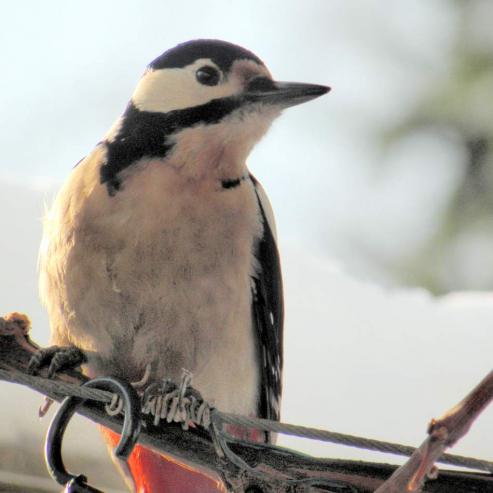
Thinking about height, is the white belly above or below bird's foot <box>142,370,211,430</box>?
above

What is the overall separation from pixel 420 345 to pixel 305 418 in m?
0.37

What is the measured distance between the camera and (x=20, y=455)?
10.1 feet

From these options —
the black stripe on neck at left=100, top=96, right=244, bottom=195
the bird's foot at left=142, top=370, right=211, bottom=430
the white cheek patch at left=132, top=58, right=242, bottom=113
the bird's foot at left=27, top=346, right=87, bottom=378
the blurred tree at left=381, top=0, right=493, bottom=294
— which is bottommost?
the bird's foot at left=142, top=370, right=211, bottom=430

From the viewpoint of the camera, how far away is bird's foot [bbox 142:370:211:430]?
5.12ft

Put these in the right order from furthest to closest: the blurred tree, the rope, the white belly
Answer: the blurred tree, the white belly, the rope

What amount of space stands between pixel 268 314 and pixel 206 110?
0.41 meters

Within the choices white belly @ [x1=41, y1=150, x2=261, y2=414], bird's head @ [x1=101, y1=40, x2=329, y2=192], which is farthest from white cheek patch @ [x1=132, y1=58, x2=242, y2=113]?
white belly @ [x1=41, y1=150, x2=261, y2=414]

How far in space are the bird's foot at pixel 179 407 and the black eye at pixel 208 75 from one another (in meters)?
0.61

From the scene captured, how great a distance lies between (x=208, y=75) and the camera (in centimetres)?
215

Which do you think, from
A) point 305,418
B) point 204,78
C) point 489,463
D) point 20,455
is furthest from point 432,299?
point 489,463

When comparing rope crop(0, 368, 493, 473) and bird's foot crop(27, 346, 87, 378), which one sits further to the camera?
bird's foot crop(27, 346, 87, 378)

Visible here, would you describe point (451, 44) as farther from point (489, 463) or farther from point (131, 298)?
point (489, 463)

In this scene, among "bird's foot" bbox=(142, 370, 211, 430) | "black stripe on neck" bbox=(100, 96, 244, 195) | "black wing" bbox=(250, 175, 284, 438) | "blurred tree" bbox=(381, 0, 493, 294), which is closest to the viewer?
"bird's foot" bbox=(142, 370, 211, 430)

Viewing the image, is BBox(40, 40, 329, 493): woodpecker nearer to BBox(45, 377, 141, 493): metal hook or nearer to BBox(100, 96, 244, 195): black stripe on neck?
BBox(100, 96, 244, 195): black stripe on neck
